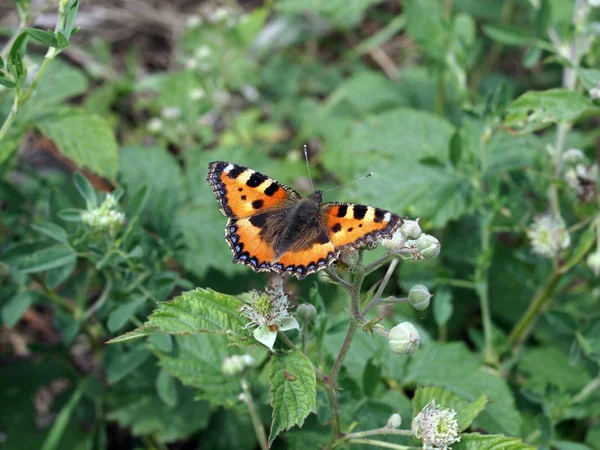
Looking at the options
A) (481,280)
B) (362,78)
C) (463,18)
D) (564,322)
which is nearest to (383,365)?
(481,280)

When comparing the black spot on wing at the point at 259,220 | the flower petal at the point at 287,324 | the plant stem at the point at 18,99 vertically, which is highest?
the plant stem at the point at 18,99

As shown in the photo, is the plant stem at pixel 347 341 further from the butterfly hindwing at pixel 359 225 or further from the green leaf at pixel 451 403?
the green leaf at pixel 451 403

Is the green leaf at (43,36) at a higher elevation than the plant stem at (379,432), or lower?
higher

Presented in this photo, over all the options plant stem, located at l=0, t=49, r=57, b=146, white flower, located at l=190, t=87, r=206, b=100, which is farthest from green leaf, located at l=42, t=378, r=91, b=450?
white flower, located at l=190, t=87, r=206, b=100

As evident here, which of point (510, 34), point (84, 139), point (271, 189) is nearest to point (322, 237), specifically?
point (271, 189)

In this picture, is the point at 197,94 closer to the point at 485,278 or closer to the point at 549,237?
the point at 485,278

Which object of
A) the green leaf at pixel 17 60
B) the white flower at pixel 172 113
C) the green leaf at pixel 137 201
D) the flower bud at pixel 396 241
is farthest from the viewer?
the white flower at pixel 172 113

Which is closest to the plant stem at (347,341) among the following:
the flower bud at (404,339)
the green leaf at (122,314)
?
the flower bud at (404,339)

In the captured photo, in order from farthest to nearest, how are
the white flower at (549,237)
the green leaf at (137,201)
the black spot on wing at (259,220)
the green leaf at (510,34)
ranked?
1. the green leaf at (510,34)
2. the white flower at (549,237)
3. the green leaf at (137,201)
4. the black spot on wing at (259,220)
